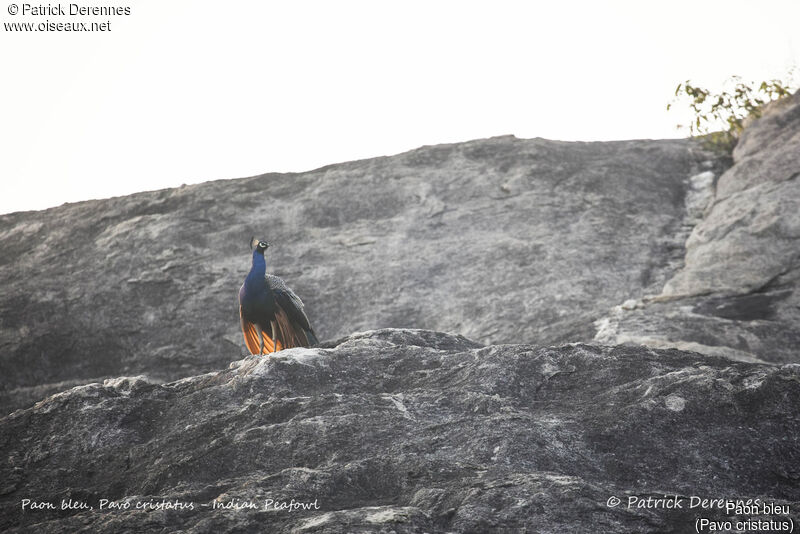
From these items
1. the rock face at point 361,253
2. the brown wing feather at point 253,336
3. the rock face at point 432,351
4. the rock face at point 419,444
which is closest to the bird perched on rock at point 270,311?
the brown wing feather at point 253,336

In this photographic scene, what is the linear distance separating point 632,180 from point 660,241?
206 cm

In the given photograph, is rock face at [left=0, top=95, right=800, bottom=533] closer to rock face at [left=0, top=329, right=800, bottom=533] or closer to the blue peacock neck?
rock face at [left=0, top=329, right=800, bottom=533]

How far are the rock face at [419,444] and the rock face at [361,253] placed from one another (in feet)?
14.3

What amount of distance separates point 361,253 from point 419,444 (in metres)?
8.33

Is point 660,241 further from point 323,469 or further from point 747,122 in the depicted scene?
point 323,469

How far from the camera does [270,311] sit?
918cm

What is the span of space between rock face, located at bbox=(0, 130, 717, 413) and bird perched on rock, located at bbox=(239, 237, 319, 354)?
9.60 ft

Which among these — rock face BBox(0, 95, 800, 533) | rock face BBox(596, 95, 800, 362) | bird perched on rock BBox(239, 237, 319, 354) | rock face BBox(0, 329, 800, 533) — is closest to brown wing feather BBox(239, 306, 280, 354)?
bird perched on rock BBox(239, 237, 319, 354)

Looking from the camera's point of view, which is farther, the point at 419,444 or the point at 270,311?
the point at 270,311

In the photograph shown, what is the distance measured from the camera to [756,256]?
11266 mm

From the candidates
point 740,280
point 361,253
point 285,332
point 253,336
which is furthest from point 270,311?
point 740,280

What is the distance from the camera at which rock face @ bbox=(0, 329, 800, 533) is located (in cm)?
480

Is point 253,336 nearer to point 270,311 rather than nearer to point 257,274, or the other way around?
point 270,311

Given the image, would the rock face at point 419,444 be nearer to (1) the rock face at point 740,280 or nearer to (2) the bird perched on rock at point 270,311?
(2) the bird perched on rock at point 270,311
